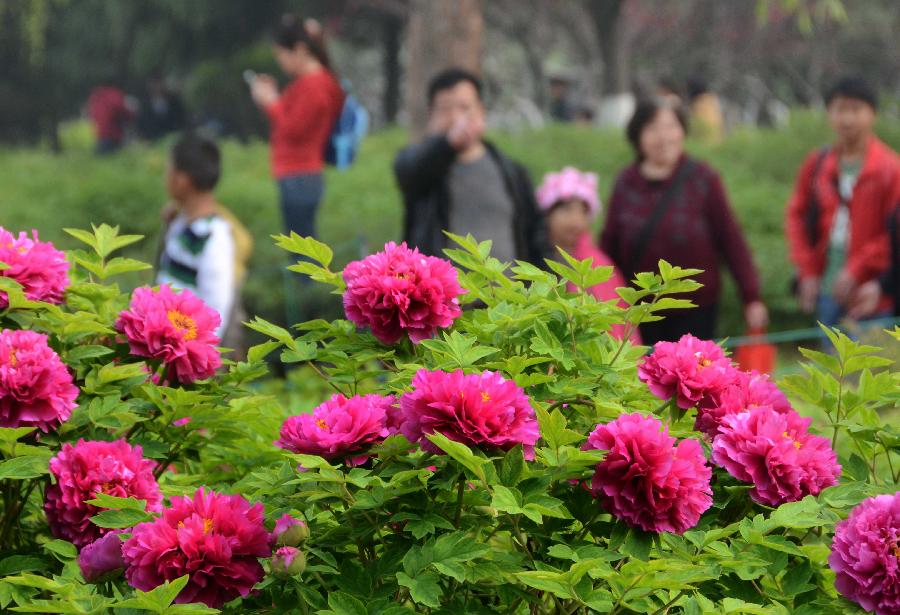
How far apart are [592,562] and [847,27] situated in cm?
3580

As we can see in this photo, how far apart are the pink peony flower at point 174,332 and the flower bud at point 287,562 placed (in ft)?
Answer: 2.00

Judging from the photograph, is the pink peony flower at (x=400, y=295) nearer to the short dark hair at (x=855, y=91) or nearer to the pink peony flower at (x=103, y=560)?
the pink peony flower at (x=103, y=560)

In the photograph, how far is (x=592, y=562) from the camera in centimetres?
170

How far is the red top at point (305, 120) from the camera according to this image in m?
8.70

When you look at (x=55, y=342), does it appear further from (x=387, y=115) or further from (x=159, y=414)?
(x=387, y=115)

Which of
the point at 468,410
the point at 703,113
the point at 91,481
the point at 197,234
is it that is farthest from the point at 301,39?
the point at 703,113

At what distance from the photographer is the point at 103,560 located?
6.41ft

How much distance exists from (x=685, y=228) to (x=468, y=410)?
4446 millimetres

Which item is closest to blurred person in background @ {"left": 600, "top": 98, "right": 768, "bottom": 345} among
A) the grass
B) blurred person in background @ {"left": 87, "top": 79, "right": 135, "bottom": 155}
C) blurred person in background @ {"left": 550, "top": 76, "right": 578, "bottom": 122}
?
the grass

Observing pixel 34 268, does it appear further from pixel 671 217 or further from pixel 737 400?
pixel 671 217

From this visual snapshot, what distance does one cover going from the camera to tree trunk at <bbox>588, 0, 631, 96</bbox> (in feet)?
75.4

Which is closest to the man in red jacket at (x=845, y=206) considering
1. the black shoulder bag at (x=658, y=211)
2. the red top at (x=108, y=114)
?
the black shoulder bag at (x=658, y=211)

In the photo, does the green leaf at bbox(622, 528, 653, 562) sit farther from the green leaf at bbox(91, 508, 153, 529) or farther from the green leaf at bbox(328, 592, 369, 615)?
the green leaf at bbox(91, 508, 153, 529)

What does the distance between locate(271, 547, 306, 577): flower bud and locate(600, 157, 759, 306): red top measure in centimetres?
441
